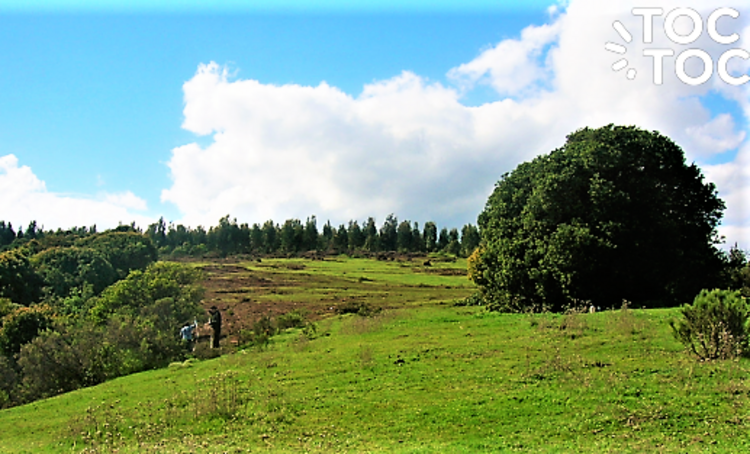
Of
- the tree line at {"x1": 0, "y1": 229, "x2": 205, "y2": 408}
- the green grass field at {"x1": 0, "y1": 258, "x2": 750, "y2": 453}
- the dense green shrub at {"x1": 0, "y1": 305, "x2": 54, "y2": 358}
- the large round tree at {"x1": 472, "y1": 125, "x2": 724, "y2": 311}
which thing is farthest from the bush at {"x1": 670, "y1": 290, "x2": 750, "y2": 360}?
the dense green shrub at {"x1": 0, "y1": 305, "x2": 54, "y2": 358}

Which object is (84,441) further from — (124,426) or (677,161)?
(677,161)

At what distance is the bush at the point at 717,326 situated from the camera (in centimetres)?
1376

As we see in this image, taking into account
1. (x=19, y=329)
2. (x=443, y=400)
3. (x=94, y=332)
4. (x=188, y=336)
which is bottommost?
(x=19, y=329)

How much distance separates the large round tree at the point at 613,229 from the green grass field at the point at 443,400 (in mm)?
4073

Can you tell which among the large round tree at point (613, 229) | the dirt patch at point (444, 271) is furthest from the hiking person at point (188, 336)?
the dirt patch at point (444, 271)

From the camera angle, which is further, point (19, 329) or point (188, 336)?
point (19, 329)

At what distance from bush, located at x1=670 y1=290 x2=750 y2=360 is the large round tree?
964 cm

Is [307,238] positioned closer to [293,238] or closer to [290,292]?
[293,238]

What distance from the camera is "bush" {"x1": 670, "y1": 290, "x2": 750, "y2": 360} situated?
1376 cm

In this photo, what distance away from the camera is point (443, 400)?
42.5ft

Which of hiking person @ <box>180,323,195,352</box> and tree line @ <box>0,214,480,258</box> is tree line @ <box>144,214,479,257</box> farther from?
hiking person @ <box>180,323,195,352</box>

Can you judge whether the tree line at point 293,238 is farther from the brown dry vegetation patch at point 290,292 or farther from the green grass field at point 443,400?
the green grass field at point 443,400

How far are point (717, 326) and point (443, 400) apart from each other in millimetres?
7511

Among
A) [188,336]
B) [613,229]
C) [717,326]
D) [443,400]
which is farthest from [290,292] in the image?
[717,326]
